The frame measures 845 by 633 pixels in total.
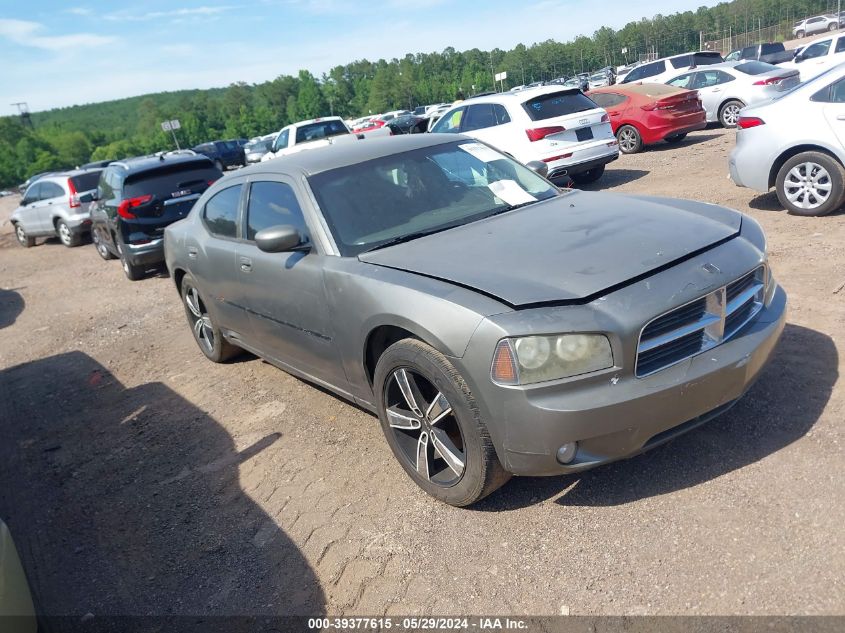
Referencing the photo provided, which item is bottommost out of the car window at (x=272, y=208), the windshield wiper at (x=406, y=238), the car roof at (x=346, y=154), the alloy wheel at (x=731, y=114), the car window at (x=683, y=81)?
the alloy wheel at (x=731, y=114)

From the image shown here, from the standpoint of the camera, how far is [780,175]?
730 centimetres

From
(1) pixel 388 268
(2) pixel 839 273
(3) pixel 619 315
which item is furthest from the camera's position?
(2) pixel 839 273

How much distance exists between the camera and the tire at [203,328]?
595cm

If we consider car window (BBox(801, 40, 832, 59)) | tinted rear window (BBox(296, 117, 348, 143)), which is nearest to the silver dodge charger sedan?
tinted rear window (BBox(296, 117, 348, 143))

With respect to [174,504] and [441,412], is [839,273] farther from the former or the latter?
[174,504]

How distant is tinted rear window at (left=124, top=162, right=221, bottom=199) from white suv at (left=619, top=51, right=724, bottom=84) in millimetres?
13076

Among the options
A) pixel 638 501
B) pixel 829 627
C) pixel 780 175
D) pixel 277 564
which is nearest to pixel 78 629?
pixel 277 564

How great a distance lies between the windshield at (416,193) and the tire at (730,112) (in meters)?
13.0

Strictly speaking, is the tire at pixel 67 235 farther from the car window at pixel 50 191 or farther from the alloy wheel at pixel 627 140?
the alloy wheel at pixel 627 140

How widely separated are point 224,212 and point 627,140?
11.5 meters

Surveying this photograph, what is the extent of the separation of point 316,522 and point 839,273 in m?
4.58

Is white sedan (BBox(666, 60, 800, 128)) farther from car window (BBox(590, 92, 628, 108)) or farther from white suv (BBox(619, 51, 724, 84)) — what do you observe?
white suv (BBox(619, 51, 724, 84))

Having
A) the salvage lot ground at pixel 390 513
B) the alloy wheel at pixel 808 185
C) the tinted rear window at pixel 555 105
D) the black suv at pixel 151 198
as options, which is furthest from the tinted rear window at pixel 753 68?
the black suv at pixel 151 198

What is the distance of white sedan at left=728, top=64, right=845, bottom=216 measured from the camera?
689 cm
